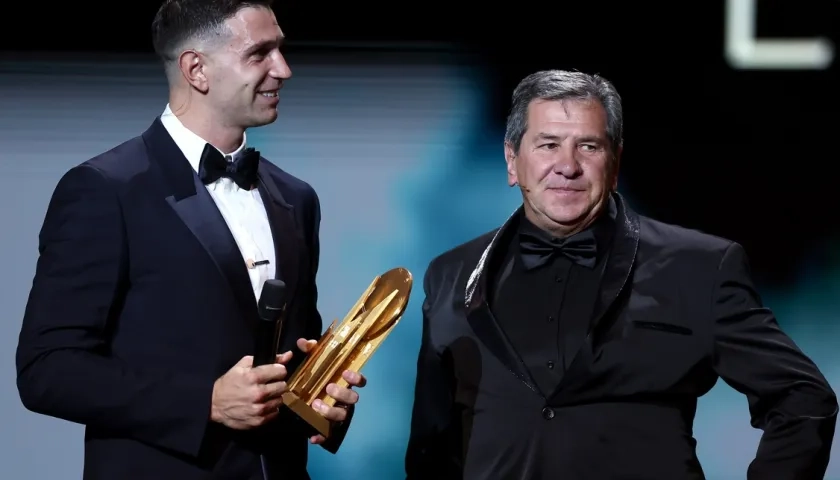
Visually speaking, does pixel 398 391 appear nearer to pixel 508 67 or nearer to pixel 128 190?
pixel 508 67

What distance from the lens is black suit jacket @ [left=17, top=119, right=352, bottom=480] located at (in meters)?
2.04

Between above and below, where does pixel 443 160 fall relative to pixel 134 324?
above

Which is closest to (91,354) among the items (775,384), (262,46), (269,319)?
(269,319)

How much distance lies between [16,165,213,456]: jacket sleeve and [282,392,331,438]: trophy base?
0.44ft

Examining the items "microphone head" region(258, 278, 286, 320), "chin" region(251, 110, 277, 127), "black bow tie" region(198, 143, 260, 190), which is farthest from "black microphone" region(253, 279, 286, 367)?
"chin" region(251, 110, 277, 127)

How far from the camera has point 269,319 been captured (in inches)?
75.1

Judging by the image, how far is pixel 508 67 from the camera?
346 cm

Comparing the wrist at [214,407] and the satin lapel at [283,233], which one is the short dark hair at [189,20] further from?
the wrist at [214,407]

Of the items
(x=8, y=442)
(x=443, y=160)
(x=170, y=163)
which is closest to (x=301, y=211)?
(x=170, y=163)

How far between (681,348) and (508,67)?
1416 mm

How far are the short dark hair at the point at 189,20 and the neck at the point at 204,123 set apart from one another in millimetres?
94

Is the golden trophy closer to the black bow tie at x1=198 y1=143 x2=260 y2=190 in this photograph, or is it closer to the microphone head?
the microphone head

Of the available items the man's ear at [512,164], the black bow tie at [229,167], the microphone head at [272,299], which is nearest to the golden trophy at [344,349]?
the microphone head at [272,299]

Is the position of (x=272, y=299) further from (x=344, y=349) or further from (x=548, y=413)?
(x=548, y=413)
